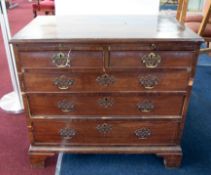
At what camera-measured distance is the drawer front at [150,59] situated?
1.10 metres

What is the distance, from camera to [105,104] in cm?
124

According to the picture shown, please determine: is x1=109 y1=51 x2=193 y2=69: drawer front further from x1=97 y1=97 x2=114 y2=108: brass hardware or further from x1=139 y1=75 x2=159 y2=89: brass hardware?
x1=97 y1=97 x2=114 y2=108: brass hardware

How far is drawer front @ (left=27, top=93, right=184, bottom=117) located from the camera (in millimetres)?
1219

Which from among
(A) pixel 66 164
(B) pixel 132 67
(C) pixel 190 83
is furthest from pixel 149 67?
(A) pixel 66 164

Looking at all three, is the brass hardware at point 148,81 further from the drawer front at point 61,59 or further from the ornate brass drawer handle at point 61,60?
the ornate brass drawer handle at point 61,60

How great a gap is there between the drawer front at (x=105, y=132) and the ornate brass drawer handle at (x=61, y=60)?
334 millimetres

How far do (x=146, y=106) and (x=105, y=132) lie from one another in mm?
269

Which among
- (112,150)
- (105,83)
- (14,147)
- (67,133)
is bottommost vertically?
(14,147)

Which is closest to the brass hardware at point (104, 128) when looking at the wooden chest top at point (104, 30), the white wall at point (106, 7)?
the wooden chest top at point (104, 30)

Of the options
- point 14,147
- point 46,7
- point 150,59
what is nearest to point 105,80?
point 150,59

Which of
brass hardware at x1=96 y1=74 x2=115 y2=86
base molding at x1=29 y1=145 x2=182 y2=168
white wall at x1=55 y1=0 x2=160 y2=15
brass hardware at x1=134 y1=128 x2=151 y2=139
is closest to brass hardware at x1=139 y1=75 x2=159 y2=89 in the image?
brass hardware at x1=96 y1=74 x2=115 y2=86

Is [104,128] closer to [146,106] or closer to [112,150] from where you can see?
[112,150]

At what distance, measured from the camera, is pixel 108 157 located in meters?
1.48

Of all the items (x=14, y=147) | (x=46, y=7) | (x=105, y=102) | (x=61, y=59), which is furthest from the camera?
(x=46, y=7)
